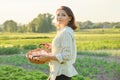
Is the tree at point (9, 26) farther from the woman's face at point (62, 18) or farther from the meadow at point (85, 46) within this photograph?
the woman's face at point (62, 18)

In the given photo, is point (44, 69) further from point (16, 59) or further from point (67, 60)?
point (67, 60)

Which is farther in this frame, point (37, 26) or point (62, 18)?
point (37, 26)

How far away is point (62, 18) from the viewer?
4273 mm

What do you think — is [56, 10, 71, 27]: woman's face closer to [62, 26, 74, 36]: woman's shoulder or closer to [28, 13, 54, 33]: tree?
[62, 26, 74, 36]: woman's shoulder

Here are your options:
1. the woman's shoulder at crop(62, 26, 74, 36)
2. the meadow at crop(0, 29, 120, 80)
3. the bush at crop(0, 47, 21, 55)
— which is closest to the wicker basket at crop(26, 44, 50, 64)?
the woman's shoulder at crop(62, 26, 74, 36)

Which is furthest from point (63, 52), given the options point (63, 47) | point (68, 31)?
point (68, 31)

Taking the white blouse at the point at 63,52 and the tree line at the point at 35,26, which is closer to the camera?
the white blouse at the point at 63,52

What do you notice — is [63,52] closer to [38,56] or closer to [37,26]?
[38,56]

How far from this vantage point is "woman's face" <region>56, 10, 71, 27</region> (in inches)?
168

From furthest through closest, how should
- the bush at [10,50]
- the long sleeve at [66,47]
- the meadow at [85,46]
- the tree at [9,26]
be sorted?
the bush at [10,50], the tree at [9,26], the meadow at [85,46], the long sleeve at [66,47]

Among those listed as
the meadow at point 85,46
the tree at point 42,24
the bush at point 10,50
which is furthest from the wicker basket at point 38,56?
the bush at point 10,50

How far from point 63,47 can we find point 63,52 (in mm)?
52

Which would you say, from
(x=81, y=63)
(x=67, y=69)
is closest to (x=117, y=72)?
(x=81, y=63)

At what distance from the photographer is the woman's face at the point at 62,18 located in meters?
4.27
